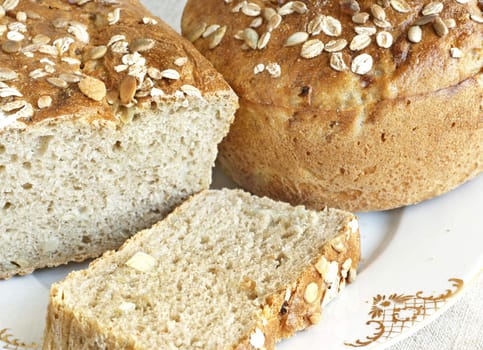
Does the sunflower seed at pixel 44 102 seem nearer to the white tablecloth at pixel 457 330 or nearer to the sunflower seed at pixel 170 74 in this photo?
the sunflower seed at pixel 170 74

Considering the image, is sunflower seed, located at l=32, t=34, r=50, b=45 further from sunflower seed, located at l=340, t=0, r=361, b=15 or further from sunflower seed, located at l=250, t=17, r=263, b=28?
sunflower seed, located at l=340, t=0, r=361, b=15

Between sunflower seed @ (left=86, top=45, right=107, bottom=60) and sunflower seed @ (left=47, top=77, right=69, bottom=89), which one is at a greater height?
sunflower seed @ (left=86, top=45, right=107, bottom=60)

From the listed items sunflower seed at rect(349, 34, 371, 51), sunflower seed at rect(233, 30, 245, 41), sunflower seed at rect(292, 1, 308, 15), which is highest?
sunflower seed at rect(349, 34, 371, 51)

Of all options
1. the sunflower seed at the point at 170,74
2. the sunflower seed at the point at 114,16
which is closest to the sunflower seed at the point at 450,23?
the sunflower seed at the point at 170,74

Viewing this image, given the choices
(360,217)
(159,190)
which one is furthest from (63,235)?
(360,217)

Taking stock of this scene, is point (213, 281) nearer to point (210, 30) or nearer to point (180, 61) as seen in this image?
point (180, 61)

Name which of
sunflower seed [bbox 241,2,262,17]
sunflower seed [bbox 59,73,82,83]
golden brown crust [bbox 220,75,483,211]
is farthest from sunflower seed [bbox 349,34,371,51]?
sunflower seed [bbox 59,73,82,83]
